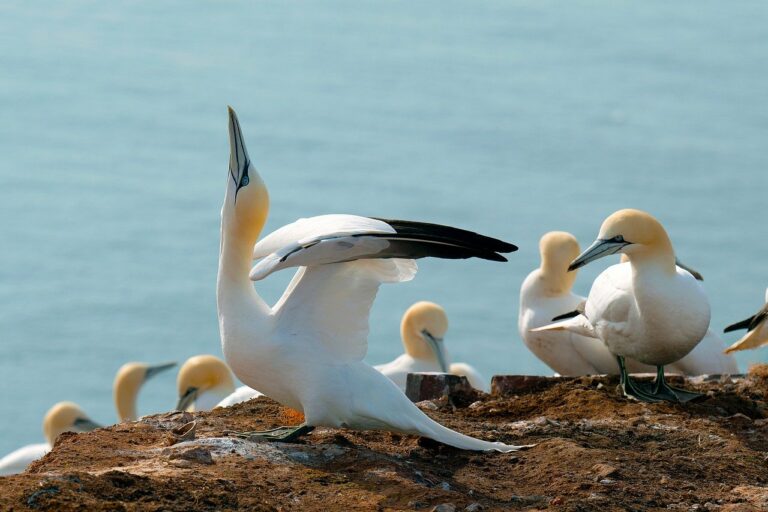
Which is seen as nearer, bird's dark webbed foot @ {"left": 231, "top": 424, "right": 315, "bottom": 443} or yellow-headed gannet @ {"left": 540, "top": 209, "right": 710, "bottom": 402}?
bird's dark webbed foot @ {"left": 231, "top": 424, "right": 315, "bottom": 443}

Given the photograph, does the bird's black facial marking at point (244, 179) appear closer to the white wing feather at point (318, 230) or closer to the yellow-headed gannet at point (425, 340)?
the white wing feather at point (318, 230)

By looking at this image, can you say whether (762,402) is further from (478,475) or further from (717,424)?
(478,475)

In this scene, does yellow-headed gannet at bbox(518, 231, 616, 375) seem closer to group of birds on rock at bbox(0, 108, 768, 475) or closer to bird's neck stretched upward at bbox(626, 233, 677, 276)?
group of birds on rock at bbox(0, 108, 768, 475)

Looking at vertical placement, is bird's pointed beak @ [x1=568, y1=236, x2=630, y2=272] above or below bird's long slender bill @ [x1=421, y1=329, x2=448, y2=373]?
above

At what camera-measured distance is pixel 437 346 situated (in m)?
11.4

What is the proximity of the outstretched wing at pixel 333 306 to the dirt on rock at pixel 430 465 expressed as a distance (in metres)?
0.37

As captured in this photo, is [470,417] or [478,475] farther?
[470,417]

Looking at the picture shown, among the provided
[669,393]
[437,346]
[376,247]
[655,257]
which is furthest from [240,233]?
[437,346]

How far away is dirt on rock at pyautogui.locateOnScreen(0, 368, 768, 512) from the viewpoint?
4.27m

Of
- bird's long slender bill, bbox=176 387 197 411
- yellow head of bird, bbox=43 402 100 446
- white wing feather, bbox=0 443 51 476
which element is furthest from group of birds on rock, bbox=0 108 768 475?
yellow head of bird, bbox=43 402 100 446

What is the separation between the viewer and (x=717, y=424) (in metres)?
5.92

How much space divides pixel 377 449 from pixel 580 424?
0.93 m

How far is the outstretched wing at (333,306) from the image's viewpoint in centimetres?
530

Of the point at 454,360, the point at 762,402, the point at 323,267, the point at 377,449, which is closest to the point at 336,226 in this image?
the point at 323,267
